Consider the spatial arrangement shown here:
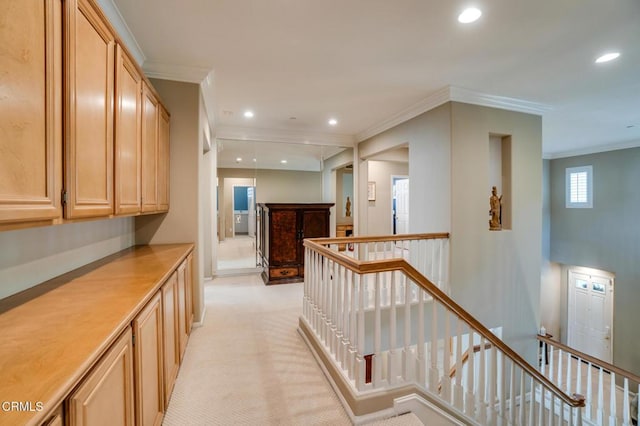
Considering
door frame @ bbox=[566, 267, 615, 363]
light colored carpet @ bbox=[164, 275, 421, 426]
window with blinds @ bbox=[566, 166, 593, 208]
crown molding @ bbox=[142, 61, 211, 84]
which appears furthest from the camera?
window with blinds @ bbox=[566, 166, 593, 208]

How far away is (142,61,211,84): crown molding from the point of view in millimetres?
2682

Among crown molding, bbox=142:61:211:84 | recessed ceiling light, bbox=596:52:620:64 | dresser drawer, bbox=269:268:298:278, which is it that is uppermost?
recessed ceiling light, bbox=596:52:620:64

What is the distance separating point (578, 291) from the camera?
274 inches

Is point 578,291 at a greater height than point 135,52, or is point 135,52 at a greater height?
point 135,52

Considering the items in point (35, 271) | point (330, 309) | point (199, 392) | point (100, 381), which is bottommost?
point (199, 392)

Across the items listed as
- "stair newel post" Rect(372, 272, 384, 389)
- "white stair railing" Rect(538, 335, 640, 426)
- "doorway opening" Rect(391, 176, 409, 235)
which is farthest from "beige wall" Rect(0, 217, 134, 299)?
"doorway opening" Rect(391, 176, 409, 235)

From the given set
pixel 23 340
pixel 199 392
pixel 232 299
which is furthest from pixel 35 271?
pixel 232 299

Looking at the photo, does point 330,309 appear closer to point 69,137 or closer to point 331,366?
point 331,366

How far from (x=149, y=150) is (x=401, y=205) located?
560 cm

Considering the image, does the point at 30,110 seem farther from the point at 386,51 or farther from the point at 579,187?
the point at 579,187

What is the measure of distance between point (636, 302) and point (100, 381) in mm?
8995

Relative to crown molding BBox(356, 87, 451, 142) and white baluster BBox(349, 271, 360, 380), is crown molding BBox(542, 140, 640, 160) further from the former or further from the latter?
white baluster BBox(349, 271, 360, 380)

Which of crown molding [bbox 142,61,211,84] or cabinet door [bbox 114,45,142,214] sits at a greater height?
crown molding [bbox 142,61,211,84]

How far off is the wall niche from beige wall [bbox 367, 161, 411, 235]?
7.69 feet
